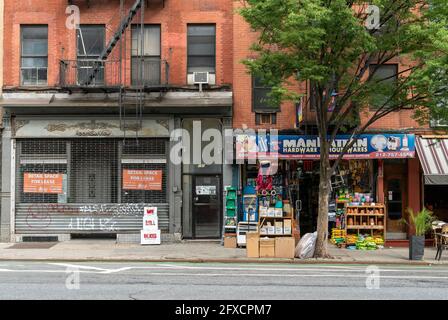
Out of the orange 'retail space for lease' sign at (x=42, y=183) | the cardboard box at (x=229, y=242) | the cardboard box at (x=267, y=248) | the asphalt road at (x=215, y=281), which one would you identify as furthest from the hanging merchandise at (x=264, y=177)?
the orange 'retail space for lease' sign at (x=42, y=183)

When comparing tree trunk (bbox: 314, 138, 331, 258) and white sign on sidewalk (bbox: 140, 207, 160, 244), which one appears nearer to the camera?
tree trunk (bbox: 314, 138, 331, 258)

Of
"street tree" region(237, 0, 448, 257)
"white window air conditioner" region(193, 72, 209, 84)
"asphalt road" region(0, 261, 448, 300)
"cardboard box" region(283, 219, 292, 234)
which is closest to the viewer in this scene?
"asphalt road" region(0, 261, 448, 300)

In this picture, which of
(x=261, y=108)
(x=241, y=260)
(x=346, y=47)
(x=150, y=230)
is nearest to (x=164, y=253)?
(x=150, y=230)

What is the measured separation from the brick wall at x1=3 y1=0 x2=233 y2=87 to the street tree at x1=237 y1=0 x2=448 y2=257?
3.89 m

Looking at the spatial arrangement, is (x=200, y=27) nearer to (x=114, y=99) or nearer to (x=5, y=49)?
(x=114, y=99)

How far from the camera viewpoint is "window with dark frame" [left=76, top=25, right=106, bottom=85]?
19.7 metres

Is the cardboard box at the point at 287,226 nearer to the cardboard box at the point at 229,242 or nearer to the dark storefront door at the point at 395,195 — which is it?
the cardboard box at the point at 229,242

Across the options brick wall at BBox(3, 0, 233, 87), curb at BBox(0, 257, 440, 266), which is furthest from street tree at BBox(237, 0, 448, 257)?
brick wall at BBox(3, 0, 233, 87)

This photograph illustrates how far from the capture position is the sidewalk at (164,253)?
51.9ft

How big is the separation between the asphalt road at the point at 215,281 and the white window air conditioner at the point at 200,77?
6.75 m

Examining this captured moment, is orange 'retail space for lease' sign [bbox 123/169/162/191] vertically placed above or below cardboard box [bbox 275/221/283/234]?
above

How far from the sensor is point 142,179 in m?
19.7

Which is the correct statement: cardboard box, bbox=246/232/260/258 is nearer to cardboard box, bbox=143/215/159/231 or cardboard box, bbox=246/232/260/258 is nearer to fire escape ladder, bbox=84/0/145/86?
cardboard box, bbox=143/215/159/231

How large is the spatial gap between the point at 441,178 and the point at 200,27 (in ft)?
30.7
